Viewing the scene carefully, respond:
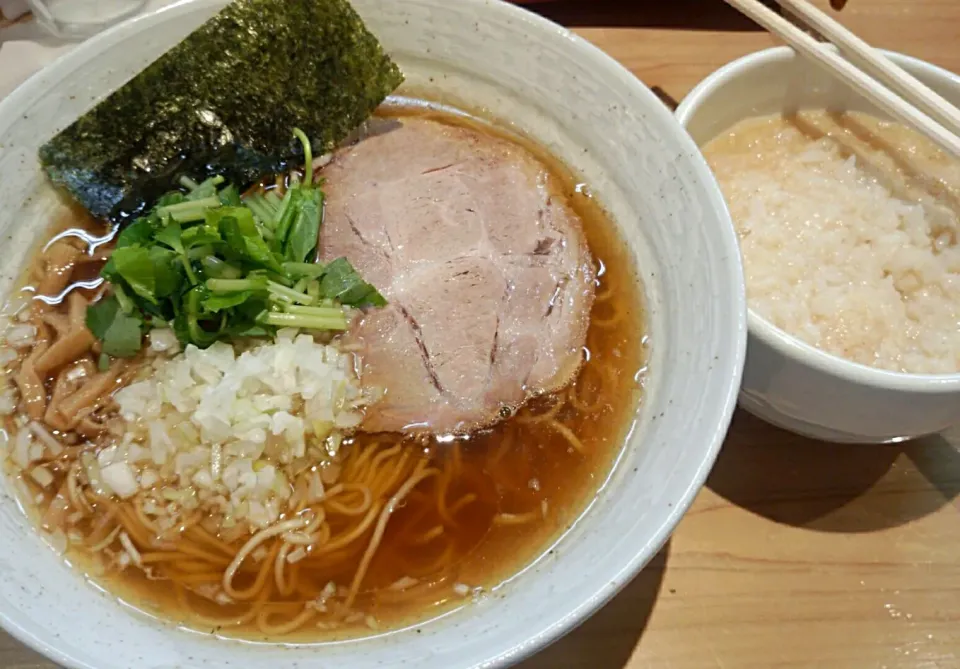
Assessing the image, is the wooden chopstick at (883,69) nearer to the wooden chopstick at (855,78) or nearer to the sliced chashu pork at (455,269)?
the wooden chopstick at (855,78)

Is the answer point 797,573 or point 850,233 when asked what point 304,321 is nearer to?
point 797,573

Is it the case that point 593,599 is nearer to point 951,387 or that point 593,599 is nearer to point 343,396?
point 343,396

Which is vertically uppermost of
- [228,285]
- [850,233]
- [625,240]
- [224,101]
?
[224,101]

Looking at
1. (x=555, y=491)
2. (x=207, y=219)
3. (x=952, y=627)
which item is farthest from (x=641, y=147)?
(x=952, y=627)

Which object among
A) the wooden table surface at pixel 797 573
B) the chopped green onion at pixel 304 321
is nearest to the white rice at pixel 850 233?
the wooden table surface at pixel 797 573

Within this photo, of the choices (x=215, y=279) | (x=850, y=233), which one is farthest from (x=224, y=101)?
(x=850, y=233)

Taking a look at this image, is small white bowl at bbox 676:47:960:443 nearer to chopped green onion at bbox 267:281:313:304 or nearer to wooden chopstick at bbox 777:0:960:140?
wooden chopstick at bbox 777:0:960:140
